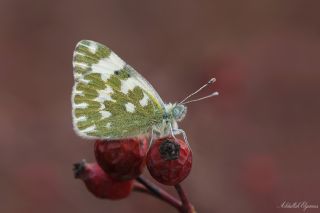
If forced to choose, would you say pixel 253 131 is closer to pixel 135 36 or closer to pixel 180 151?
pixel 135 36

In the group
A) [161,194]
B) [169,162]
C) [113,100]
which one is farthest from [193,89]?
[169,162]

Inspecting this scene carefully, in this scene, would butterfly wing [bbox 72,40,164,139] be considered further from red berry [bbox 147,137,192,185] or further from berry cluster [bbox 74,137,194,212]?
red berry [bbox 147,137,192,185]

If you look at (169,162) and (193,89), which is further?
(193,89)

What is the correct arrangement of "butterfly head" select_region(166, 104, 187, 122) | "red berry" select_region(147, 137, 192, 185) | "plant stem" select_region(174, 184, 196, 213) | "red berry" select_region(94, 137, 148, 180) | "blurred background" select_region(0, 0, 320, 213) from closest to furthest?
1. "red berry" select_region(147, 137, 192, 185)
2. "plant stem" select_region(174, 184, 196, 213)
3. "red berry" select_region(94, 137, 148, 180)
4. "butterfly head" select_region(166, 104, 187, 122)
5. "blurred background" select_region(0, 0, 320, 213)

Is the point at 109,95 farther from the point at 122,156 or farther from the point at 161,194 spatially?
the point at 161,194

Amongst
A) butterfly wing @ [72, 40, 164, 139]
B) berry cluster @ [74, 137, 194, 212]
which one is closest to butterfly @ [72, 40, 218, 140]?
butterfly wing @ [72, 40, 164, 139]

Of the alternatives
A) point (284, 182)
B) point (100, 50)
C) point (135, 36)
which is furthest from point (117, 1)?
point (100, 50)
